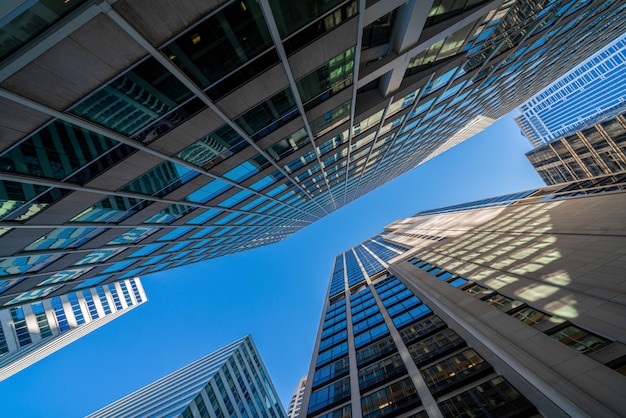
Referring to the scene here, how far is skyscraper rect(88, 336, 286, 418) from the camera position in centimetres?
3514

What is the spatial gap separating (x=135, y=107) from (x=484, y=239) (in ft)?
127

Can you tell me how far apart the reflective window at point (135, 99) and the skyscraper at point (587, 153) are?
83.6m

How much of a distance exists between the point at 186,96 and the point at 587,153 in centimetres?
10220

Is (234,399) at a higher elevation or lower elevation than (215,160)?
lower

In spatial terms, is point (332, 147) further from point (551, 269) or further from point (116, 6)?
point (551, 269)

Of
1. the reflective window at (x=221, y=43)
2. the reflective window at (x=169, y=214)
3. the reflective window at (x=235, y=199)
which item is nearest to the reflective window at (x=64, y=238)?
the reflective window at (x=169, y=214)

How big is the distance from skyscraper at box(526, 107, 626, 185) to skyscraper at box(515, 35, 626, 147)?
64446 mm

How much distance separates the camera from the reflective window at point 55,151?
23.8 feet

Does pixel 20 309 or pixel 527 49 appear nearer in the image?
pixel 527 49

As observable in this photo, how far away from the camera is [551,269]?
61.3ft

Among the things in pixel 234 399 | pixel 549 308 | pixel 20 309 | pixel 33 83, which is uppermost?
pixel 20 309

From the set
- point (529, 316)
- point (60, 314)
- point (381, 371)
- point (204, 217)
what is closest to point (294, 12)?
point (204, 217)

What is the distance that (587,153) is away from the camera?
7119 cm

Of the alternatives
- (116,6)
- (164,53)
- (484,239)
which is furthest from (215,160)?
(484,239)
